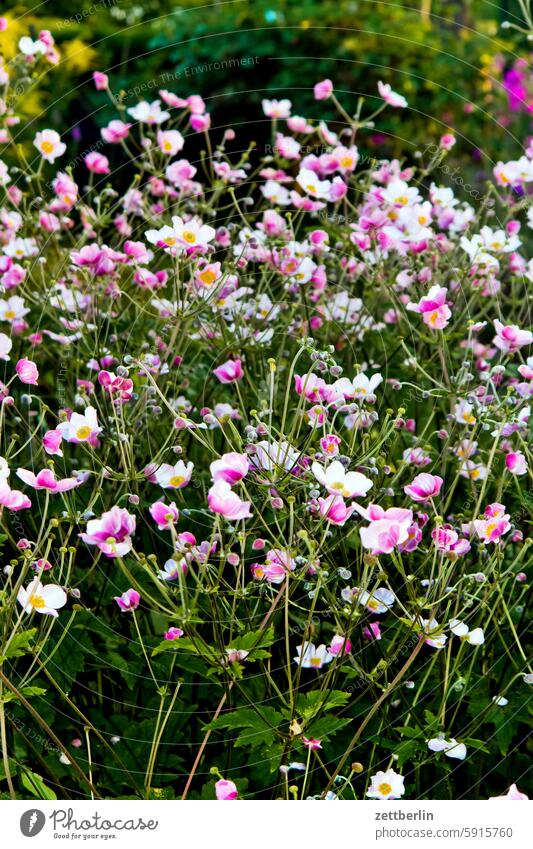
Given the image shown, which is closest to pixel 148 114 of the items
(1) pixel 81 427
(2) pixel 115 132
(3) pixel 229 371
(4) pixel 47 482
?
(2) pixel 115 132

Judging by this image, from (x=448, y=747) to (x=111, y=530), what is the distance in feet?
2.34

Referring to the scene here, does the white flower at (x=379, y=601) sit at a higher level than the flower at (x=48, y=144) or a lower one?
lower

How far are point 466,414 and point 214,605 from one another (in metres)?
0.79

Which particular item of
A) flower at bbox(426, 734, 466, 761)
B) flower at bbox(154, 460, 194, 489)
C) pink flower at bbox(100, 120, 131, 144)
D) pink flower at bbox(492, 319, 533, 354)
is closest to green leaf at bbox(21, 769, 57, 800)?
flower at bbox(154, 460, 194, 489)

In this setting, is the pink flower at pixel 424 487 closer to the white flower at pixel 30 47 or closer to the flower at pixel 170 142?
the flower at pixel 170 142

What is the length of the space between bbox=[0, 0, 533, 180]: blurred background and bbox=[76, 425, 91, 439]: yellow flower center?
4.72 m

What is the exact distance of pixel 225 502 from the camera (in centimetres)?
145

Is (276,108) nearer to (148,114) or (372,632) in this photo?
(148,114)

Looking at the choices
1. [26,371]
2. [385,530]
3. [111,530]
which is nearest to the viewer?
[385,530]

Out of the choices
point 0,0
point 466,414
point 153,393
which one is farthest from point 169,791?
point 0,0

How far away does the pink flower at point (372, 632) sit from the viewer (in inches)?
70.4

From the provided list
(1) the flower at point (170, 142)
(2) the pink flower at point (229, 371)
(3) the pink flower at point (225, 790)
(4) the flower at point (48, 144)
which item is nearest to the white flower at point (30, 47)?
(4) the flower at point (48, 144)

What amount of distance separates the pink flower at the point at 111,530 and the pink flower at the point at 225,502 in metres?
0.18
